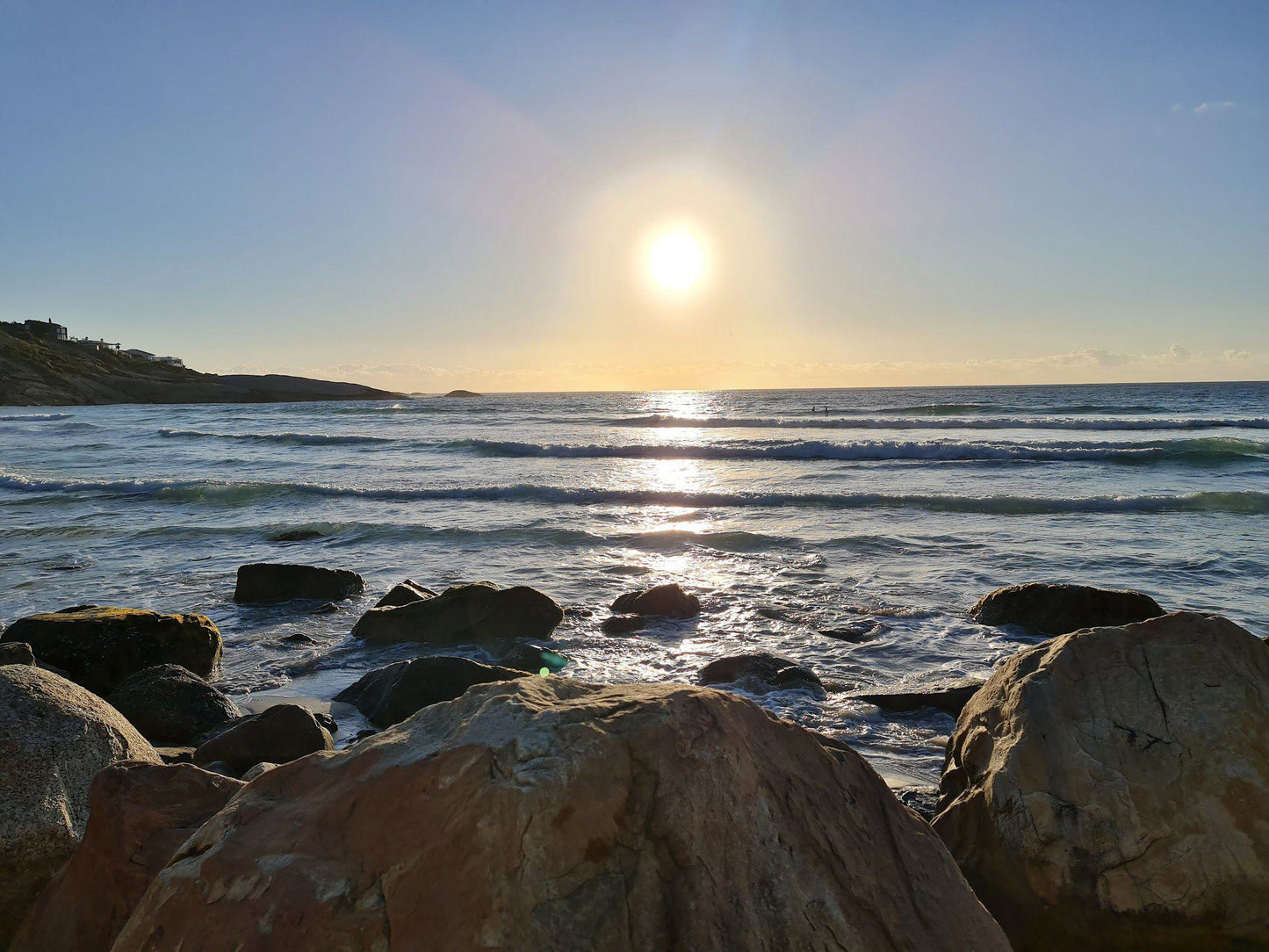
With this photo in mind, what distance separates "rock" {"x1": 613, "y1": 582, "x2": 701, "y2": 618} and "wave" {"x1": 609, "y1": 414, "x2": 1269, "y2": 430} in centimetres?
2909

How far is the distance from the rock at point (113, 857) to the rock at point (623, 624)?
17.3 feet

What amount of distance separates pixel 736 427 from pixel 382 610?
107 feet

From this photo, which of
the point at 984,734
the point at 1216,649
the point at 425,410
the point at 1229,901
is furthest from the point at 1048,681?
the point at 425,410

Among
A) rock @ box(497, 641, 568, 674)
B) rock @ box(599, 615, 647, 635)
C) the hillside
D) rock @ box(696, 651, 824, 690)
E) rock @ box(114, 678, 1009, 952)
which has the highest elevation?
the hillside

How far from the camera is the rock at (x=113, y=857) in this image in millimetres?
2438

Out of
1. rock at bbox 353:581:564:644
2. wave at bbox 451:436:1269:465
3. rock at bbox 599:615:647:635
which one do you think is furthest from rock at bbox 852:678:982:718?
wave at bbox 451:436:1269:465

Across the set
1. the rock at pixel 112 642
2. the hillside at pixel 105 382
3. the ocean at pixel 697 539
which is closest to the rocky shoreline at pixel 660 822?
the ocean at pixel 697 539

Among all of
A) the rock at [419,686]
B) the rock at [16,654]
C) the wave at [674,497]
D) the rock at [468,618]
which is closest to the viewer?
the rock at [16,654]

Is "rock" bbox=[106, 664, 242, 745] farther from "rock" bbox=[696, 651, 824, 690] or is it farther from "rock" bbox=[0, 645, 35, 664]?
"rock" bbox=[696, 651, 824, 690]

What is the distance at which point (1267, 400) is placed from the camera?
60.4 m

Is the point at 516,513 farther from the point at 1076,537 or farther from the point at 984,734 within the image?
the point at 984,734

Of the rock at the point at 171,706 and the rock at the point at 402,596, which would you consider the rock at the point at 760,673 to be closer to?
the rock at the point at 402,596

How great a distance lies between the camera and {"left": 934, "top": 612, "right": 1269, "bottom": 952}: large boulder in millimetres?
2836

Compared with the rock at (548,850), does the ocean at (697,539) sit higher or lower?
lower
